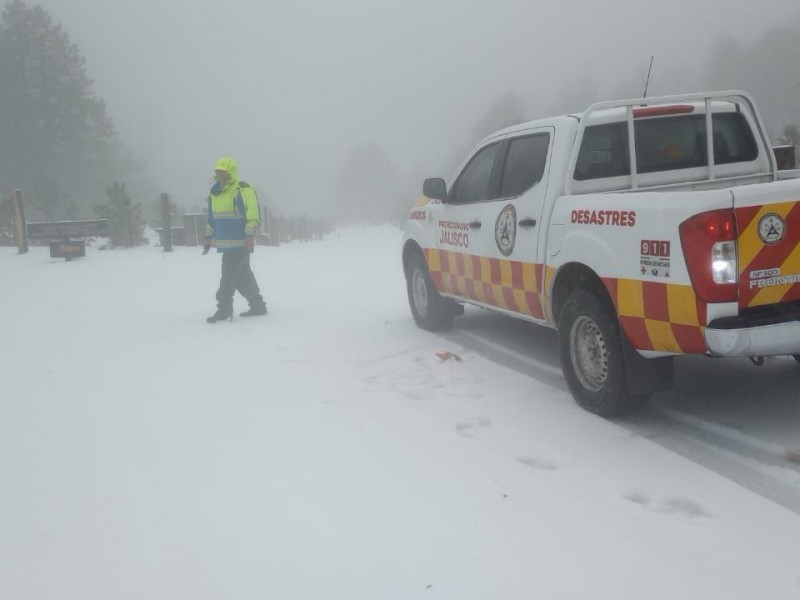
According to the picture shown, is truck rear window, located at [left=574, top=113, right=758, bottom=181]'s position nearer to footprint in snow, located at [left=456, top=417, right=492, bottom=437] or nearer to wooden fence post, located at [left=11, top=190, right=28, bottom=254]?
footprint in snow, located at [left=456, top=417, right=492, bottom=437]

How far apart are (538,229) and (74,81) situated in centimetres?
4999

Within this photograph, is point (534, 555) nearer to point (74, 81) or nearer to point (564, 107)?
point (74, 81)

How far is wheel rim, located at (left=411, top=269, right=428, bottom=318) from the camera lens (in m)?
7.35

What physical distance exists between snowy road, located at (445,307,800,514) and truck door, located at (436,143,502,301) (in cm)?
76

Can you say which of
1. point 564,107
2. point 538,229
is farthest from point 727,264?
point 564,107

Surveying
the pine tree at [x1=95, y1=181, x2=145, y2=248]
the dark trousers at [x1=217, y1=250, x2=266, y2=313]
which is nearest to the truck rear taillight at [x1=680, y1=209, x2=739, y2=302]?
the dark trousers at [x1=217, y1=250, x2=266, y2=313]

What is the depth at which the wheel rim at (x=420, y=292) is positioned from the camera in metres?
7.35

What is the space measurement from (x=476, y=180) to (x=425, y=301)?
162 cm

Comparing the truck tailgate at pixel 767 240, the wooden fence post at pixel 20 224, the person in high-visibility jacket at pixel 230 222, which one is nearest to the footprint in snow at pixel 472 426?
the truck tailgate at pixel 767 240

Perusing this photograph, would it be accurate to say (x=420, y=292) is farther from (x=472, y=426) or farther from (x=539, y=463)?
(x=539, y=463)

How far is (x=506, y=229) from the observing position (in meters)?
5.35

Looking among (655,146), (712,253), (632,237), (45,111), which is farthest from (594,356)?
(45,111)

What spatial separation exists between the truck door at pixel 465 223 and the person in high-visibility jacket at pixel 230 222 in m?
2.58

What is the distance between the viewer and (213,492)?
3.52 m
